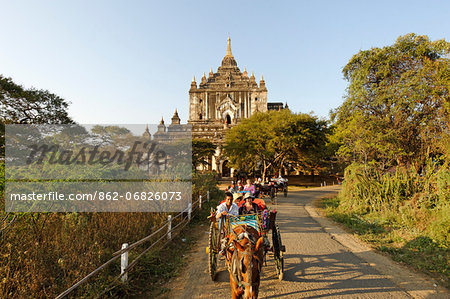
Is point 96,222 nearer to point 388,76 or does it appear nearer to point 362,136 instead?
point 362,136

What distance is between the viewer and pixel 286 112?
26172mm

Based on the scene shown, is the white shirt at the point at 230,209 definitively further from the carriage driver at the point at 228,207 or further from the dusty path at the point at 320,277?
the dusty path at the point at 320,277

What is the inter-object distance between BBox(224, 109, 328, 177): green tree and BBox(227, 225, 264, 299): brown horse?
69.2 ft

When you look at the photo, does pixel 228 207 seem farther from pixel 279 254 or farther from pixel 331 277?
pixel 331 277

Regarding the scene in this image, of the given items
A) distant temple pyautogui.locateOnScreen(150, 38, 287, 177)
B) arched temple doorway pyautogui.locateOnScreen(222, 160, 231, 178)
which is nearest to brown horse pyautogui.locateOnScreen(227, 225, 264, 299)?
arched temple doorway pyautogui.locateOnScreen(222, 160, 231, 178)

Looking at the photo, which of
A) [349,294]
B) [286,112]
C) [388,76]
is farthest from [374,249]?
[286,112]

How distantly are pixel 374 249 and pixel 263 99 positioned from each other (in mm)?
43619

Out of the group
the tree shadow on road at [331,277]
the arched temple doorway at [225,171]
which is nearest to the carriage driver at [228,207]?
the tree shadow on road at [331,277]

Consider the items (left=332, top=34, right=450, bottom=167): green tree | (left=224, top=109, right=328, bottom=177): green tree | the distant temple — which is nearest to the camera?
(left=332, top=34, right=450, bottom=167): green tree

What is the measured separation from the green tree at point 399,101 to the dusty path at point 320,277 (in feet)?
25.4

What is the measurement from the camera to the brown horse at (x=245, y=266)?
308cm

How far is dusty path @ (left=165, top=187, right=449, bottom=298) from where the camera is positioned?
164 inches

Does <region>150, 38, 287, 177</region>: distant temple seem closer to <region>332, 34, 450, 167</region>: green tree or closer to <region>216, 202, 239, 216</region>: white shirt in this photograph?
<region>332, 34, 450, 167</region>: green tree

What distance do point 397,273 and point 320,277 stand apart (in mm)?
1764
